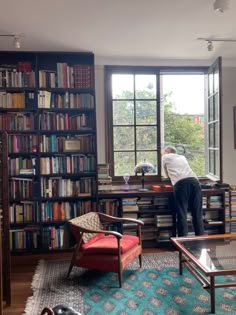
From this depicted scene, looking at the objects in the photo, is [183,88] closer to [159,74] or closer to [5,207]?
[159,74]

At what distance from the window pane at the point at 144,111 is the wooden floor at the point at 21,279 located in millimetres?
1833

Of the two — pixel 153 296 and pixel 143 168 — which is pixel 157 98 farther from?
pixel 153 296

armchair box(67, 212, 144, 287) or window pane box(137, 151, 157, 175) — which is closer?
armchair box(67, 212, 144, 287)

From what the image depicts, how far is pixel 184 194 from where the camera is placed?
157 inches

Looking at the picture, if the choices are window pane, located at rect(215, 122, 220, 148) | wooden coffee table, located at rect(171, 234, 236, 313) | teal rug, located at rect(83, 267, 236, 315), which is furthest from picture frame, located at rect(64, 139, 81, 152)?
window pane, located at rect(215, 122, 220, 148)

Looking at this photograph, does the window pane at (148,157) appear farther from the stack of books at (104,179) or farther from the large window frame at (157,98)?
the stack of books at (104,179)

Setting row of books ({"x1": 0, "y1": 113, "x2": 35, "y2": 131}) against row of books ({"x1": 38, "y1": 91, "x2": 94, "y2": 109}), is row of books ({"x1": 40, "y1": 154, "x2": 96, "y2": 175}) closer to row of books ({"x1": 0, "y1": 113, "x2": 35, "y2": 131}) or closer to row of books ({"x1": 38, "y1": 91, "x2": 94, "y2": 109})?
row of books ({"x1": 0, "y1": 113, "x2": 35, "y2": 131})

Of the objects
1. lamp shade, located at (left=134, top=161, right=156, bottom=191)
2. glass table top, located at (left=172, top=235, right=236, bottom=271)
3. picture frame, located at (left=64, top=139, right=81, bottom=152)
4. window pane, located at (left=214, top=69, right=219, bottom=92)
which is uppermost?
window pane, located at (left=214, top=69, right=219, bottom=92)

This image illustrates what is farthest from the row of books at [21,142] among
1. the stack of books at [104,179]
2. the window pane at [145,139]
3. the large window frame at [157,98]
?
the window pane at [145,139]

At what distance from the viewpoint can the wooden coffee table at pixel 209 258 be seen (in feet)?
8.18

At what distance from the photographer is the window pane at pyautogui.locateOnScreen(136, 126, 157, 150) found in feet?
15.0

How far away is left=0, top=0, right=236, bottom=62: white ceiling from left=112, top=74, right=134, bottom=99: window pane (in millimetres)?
363

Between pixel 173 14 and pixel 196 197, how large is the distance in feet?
7.32

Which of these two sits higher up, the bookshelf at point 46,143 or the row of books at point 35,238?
the bookshelf at point 46,143
